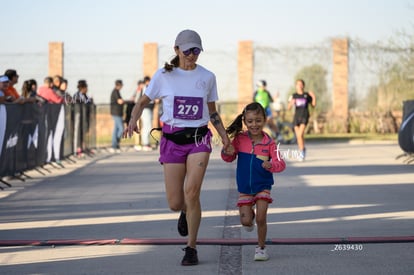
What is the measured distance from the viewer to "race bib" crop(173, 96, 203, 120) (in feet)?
29.6

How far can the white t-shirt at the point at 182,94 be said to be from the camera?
356 inches

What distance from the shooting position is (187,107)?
905 cm

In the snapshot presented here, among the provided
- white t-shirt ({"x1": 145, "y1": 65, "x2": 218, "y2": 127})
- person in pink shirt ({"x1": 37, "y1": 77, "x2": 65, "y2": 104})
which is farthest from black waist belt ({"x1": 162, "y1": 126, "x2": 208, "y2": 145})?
person in pink shirt ({"x1": 37, "y1": 77, "x2": 65, "y2": 104})

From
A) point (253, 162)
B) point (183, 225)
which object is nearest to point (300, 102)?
point (183, 225)

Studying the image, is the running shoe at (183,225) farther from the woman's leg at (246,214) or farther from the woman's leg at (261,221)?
the woman's leg at (261,221)

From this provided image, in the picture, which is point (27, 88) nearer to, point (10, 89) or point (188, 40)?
point (10, 89)

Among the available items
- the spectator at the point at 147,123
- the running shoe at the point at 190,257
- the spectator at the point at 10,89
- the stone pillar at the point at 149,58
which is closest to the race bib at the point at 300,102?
the spectator at the point at 147,123

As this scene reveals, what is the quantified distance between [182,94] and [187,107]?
117 mm

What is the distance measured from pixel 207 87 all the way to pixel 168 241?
5.51 feet

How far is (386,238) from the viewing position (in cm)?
1001

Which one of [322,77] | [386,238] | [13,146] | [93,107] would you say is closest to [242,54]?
[322,77]

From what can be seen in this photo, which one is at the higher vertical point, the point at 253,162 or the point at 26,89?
the point at 26,89

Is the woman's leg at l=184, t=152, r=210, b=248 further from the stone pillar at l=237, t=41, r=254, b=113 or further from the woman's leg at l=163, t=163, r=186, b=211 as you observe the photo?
the stone pillar at l=237, t=41, r=254, b=113

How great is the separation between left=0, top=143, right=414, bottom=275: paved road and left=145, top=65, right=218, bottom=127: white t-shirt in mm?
924
